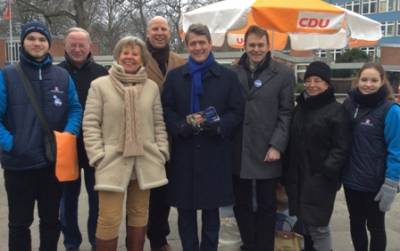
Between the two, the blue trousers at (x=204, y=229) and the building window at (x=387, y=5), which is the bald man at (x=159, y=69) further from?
the building window at (x=387, y=5)

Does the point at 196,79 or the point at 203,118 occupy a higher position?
the point at 196,79

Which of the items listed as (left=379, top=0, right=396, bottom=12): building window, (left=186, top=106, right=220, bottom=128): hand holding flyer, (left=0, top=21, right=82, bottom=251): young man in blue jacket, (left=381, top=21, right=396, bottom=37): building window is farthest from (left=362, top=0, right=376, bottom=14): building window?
(left=0, top=21, right=82, bottom=251): young man in blue jacket

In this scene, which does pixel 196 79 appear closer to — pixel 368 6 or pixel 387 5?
pixel 387 5

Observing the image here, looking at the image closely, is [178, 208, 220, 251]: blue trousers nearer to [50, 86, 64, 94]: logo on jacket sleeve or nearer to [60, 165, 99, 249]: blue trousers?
[60, 165, 99, 249]: blue trousers

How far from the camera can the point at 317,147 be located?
12.0ft

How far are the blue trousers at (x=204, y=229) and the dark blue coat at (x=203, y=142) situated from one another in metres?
0.11

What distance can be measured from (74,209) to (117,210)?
0.91m

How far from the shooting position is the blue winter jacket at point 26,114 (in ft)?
10.8

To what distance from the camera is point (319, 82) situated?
369 centimetres

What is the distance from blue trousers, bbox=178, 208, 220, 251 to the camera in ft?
12.3

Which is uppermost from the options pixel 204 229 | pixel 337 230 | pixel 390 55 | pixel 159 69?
pixel 390 55

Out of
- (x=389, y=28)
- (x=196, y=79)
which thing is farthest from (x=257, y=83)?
(x=389, y=28)

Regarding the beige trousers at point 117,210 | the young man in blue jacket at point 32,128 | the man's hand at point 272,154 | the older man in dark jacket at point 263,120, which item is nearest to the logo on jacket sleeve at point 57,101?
the young man in blue jacket at point 32,128

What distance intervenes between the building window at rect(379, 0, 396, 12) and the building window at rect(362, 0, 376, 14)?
0.92 meters
